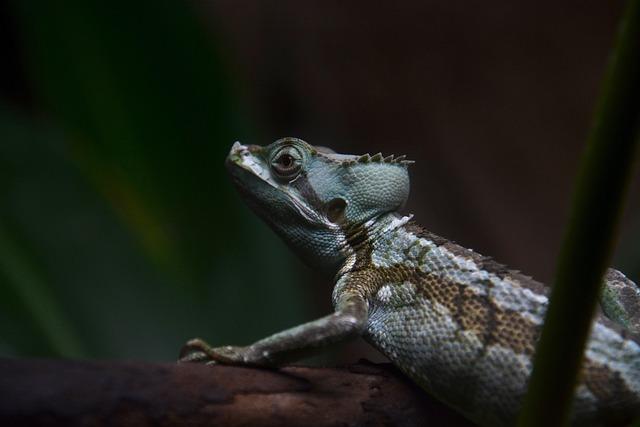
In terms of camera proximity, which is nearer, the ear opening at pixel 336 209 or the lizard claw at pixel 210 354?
the lizard claw at pixel 210 354

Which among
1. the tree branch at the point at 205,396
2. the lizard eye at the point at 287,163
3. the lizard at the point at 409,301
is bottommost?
the tree branch at the point at 205,396

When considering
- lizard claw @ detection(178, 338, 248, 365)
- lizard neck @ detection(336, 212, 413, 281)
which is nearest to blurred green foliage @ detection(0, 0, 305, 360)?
lizard neck @ detection(336, 212, 413, 281)

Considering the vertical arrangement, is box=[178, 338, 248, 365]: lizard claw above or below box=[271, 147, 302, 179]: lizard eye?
below

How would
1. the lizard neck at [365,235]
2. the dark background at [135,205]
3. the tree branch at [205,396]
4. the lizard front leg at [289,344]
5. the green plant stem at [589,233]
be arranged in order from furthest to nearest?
the dark background at [135,205] → the lizard neck at [365,235] → the lizard front leg at [289,344] → the tree branch at [205,396] → the green plant stem at [589,233]

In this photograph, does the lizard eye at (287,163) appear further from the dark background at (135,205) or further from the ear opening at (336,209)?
the dark background at (135,205)

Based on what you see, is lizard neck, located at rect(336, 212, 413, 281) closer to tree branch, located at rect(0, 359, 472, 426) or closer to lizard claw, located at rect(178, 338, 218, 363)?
tree branch, located at rect(0, 359, 472, 426)

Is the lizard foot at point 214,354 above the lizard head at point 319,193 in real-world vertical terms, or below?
below

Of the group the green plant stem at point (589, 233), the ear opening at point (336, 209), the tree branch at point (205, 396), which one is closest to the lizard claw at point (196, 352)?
the tree branch at point (205, 396)
